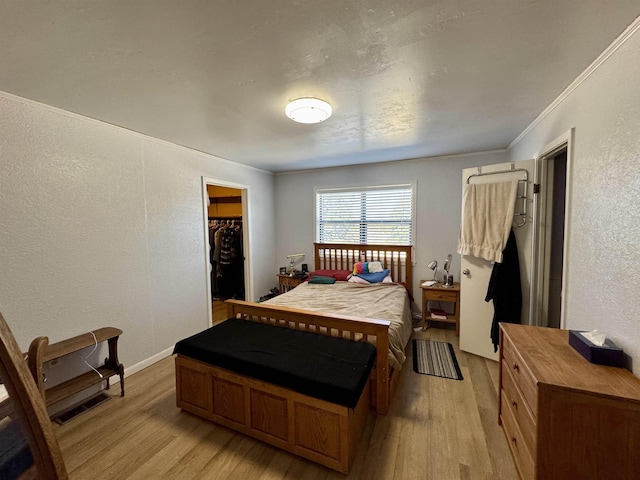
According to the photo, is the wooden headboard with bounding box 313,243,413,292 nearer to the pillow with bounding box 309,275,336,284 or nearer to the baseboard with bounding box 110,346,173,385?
the pillow with bounding box 309,275,336,284

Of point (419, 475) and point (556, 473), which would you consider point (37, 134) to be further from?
point (556, 473)

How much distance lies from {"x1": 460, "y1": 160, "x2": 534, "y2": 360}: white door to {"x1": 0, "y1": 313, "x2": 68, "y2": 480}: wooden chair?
3.18 m

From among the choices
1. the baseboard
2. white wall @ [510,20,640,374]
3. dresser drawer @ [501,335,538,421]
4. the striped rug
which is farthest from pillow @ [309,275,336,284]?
white wall @ [510,20,640,374]

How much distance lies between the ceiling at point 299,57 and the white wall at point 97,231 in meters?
0.28

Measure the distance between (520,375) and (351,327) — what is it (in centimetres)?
109

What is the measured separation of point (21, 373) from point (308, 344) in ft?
5.69

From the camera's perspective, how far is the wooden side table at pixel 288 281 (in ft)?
14.8

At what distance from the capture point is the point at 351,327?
2.18 metres

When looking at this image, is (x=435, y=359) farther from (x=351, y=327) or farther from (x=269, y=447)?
(x=269, y=447)

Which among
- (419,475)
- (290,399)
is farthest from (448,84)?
(419,475)

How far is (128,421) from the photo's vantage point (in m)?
2.09

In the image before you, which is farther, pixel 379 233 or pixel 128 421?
pixel 379 233

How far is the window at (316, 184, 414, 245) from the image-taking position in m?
4.18

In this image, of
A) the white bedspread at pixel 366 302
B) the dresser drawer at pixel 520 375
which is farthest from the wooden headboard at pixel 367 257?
the dresser drawer at pixel 520 375
